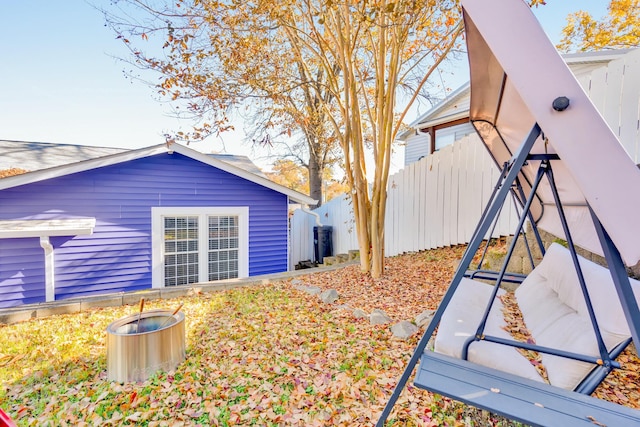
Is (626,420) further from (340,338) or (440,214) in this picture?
(440,214)

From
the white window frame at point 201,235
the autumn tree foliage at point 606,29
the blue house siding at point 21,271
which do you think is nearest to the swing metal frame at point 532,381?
the white window frame at point 201,235

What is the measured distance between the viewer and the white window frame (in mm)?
6523

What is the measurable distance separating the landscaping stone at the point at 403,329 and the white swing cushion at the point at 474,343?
0.88 m

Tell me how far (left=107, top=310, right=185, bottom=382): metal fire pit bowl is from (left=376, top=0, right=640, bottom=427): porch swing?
217cm

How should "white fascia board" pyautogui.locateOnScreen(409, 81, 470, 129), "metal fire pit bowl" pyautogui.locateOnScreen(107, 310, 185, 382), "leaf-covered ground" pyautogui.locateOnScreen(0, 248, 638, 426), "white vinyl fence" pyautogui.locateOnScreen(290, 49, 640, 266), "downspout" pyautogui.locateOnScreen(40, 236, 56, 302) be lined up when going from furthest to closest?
"white fascia board" pyautogui.locateOnScreen(409, 81, 470, 129)
"downspout" pyautogui.locateOnScreen(40, 236, 56, 302)
"white vinyl fence" pyautogui.locateOnScreen(290, 49, 640, 266)
"metal fire pit bowl" pyautogui.locateOnScreen(107, 310, 185, 382)
"leaf-covered ground" pyautogui.locateOnScreen(0, 248, 638, 426)

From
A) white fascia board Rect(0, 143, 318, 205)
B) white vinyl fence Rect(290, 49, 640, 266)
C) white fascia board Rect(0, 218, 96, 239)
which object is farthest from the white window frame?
white vinyl fence Rect(290, 49, 640, 266)

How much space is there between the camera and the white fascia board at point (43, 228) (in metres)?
5.10

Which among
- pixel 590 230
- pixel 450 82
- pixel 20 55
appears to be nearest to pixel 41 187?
pixel 20 55

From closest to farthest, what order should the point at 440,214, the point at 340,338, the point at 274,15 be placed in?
1. the point at 340,338
2. the point at 274,15
3. the point at 440,214

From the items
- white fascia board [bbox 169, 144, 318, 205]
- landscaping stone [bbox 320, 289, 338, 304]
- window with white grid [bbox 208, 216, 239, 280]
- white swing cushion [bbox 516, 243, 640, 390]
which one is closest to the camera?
white swing cushion [bbox 516, 243, 640, 390]

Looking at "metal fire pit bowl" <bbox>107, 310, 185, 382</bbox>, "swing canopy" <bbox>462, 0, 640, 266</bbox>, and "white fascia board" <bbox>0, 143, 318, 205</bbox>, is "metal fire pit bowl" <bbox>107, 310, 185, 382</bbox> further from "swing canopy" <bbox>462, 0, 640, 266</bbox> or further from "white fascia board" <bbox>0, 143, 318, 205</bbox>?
"white fascia board" <bbox>0, 143, 318, 205</bbox>

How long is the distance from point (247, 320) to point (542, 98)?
3.68 metres

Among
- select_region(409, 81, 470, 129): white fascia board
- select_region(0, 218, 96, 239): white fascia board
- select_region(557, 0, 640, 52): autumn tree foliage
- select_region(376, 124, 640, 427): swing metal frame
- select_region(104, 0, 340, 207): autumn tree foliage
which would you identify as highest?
select_region(557, 0, 640, 52): autumn tree foliage

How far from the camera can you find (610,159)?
3.41ft
